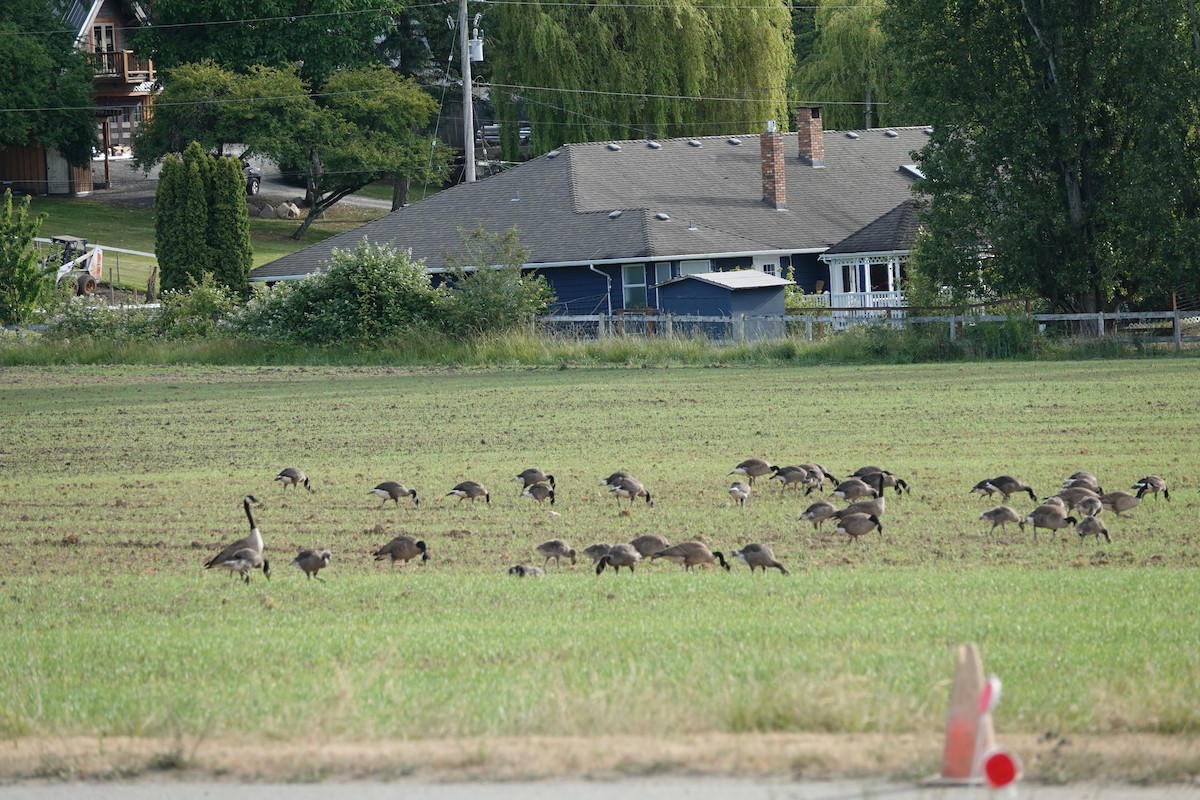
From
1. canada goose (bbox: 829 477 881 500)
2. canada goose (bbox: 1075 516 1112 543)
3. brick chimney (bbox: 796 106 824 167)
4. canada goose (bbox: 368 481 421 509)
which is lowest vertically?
canada goose (bbox: 1075 516 1112 543)

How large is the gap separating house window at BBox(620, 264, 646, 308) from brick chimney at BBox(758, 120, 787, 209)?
8.27 meters

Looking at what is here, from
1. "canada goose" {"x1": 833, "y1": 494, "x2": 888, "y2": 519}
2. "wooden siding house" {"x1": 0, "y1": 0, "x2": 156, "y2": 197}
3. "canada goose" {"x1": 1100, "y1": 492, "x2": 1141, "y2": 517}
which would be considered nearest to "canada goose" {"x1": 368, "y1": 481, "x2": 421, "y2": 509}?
"canada goose" {"x1": 833, "y1": 494, "x2": 888, "y2": 519}

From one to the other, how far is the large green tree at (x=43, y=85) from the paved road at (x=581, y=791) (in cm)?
7644

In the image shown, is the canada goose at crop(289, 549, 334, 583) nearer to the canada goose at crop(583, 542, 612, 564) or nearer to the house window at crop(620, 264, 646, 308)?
the canada goose at crop(583, 542, 612, 564)

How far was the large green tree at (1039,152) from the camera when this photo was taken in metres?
43.3

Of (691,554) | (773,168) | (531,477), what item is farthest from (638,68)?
(691,554)

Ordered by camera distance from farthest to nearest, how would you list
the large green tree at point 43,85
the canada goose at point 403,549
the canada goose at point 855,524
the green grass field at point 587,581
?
the large green tree at point 43,85 → the canada goose at point 855,524 → the canada goose at point 403,549 → the green grass field at point 587,581

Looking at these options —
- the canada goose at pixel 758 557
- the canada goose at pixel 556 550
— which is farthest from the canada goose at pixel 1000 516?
the canada goose at pixel 556 550

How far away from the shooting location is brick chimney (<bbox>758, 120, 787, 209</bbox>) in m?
59.2

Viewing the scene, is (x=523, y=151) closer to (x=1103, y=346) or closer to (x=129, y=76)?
(x=129, y=76)

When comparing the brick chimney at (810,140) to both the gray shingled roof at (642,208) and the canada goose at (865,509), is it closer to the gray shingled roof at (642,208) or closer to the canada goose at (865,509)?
the gray shingled roof at (642,208)

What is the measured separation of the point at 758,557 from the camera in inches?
546

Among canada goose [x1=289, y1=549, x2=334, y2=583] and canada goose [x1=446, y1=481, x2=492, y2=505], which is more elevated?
canada goose [x1=446, y1=481, x2=492, y2=505]

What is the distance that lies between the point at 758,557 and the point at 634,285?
4037 cm
